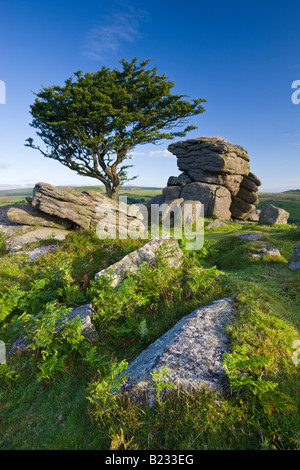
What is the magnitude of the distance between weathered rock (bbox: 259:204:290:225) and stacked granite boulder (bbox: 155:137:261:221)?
186 inches

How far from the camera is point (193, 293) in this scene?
22.1ft

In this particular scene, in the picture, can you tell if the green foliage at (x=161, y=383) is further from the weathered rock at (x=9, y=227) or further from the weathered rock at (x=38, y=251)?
the weathered rock at (x=9, y=227)

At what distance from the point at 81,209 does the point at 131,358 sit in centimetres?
1157

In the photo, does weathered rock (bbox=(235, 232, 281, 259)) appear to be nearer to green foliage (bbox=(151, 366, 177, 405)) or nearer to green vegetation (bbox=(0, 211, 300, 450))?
green vegetation (bbox=(0, 211, 300, 450))

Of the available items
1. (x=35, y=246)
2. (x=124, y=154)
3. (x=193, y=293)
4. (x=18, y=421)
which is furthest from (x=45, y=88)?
(x=18, y=421)

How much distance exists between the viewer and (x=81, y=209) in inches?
589

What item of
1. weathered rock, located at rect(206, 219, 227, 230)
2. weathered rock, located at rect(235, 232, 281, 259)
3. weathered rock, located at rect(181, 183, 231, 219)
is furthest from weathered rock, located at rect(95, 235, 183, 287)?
weathered rock, located at rect(181, 183, 231, 219)

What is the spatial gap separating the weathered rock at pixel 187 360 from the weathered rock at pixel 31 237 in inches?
375

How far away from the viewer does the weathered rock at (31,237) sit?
12.0 metres

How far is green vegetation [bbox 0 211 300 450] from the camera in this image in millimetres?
3137

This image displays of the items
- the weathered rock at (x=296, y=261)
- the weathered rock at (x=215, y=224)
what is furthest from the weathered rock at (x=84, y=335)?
the weathered rock at (x=215, y=224)

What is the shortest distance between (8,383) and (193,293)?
4668 mm

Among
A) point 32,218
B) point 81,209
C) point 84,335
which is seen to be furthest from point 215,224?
point 84,335
